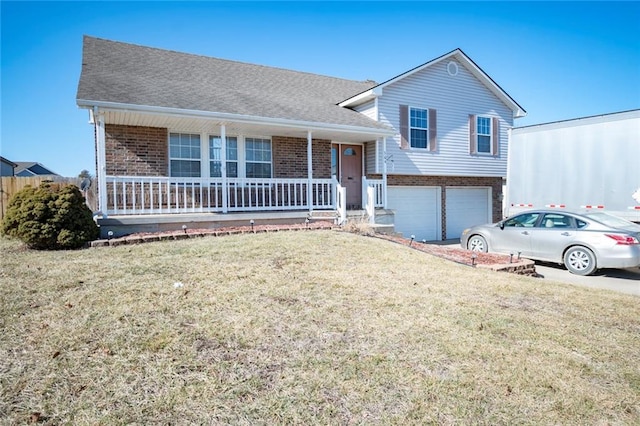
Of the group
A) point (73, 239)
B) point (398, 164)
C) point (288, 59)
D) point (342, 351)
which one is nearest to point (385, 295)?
point (342, 351)

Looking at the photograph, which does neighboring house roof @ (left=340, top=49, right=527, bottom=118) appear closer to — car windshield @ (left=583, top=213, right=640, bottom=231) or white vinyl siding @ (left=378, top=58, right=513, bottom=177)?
white vinyl siding @ (left=378, top=58, right=513, bottom=177)

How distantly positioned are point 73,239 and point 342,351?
20.1ft

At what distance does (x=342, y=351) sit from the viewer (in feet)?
11.7

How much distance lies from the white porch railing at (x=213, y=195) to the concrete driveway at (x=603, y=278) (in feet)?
19.3

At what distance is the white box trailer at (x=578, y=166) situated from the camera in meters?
8.98

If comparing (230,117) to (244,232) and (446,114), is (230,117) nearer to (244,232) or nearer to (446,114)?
(244,232)

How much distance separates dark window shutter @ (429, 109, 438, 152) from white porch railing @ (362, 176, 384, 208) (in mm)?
3417

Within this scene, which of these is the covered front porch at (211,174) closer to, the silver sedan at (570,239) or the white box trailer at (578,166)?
the silver sedan at (570,239)

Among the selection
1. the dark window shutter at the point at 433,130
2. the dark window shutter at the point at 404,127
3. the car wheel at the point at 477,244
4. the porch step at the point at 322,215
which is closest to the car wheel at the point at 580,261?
the car wheel at the point at 477,244

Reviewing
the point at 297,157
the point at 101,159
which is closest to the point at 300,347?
the point at 101,159

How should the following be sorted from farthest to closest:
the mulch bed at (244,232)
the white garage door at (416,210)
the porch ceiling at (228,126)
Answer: the white garage door at (416,210) < the porch ceiling at (228,126) < the mulch bed at (244,232)

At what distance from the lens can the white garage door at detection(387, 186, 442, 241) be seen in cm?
1535

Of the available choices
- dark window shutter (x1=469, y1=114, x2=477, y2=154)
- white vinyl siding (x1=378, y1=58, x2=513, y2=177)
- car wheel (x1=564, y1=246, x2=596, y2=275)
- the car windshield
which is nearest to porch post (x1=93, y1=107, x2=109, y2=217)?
white vinyl siding (x1=378, y1=58, x2=513, y2=177)

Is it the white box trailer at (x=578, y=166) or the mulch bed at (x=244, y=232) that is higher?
the white box trailer at (x=578, y=166)
